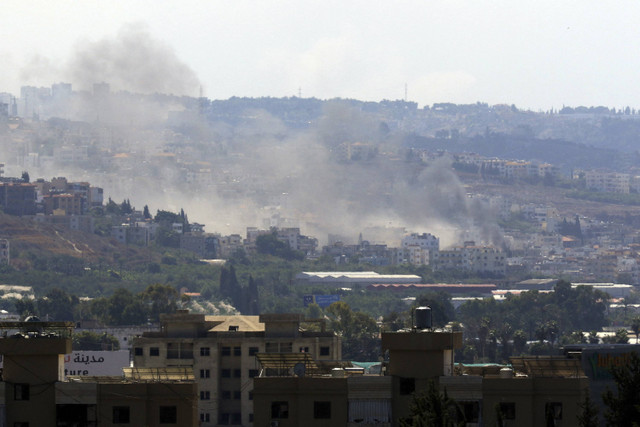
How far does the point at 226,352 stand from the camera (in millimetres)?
96500

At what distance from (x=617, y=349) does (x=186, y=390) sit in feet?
43.9

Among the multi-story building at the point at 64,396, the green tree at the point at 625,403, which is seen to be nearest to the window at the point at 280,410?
the multi-story building at the point at 64,396

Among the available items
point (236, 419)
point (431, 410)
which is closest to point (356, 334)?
point (236, 419)

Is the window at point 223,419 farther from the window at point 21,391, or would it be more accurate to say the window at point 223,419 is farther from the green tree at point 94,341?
the green tree at point 94,341

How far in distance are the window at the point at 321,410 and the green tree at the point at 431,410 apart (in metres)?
3.77

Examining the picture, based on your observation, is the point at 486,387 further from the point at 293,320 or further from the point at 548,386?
the point at 293,320

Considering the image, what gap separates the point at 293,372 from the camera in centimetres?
5247

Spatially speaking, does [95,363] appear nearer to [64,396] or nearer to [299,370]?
[64,396]

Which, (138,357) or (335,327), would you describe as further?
(335,327)

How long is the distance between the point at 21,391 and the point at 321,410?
7.81 meters

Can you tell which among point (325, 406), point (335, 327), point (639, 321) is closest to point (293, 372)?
point (325, 406)

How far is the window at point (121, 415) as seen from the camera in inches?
2020

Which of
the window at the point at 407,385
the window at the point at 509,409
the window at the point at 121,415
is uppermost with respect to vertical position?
the window at the point at 407,385

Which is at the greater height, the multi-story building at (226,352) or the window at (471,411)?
the window at (471,411)
